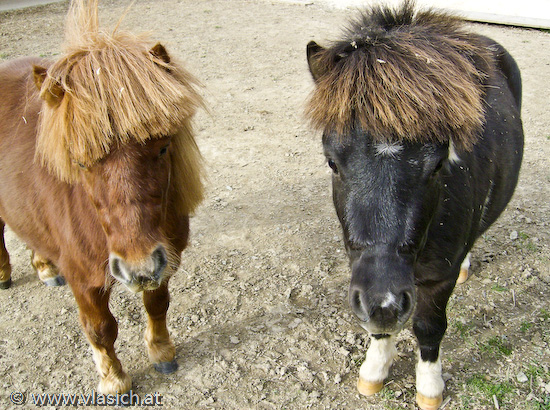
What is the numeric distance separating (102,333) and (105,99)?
1.37 meters

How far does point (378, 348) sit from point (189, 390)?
1197mm

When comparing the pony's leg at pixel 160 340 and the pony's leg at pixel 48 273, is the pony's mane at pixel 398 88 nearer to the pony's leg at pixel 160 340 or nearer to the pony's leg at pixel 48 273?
the pony's leg at pixel 160 340

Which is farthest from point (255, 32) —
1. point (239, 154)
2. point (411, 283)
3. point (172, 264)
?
point (411, 283)

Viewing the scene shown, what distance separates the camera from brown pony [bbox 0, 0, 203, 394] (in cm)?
205

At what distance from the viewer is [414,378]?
9.55 ft

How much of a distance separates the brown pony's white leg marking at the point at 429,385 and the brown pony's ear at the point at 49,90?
2443 millimetres

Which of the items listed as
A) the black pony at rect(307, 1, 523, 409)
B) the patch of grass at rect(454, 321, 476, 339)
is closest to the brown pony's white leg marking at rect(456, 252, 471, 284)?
the patch of grass at rect(454, 321, 476, 339)

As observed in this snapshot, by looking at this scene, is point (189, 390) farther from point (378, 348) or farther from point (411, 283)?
point (411, 283)

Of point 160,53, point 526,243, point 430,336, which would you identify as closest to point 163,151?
point 160,53

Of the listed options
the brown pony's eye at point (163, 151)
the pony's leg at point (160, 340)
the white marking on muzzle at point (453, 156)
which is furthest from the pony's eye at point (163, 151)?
the white marking on muzzle at point (453, 156)

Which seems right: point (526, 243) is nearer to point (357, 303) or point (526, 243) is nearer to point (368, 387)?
point (368, 387)

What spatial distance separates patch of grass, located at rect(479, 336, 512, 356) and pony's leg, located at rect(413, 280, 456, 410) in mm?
530

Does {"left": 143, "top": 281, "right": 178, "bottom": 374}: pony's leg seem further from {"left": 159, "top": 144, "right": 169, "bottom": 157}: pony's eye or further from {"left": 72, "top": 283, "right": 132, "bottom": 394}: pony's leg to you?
{"left": 159, "top": 144, "right": 169, "bottom": 157}: pony's eye

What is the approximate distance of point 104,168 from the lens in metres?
2.05
